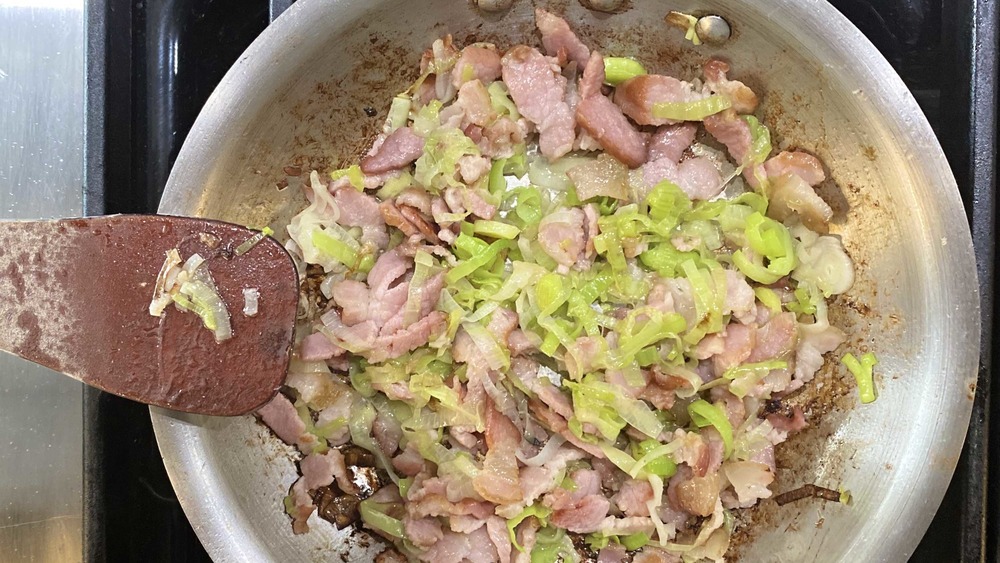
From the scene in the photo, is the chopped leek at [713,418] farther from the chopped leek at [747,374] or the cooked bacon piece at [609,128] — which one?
the cooked bacon piece at [609,128]

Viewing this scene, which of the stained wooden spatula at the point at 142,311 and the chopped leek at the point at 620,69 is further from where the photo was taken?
the chopped leek at the point at 620,69

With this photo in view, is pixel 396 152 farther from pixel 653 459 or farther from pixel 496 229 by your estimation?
pixel 653 459

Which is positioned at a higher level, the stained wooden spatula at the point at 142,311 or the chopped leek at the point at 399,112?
the chopped leek at the point at 399,112

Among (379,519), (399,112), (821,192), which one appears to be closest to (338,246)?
(399,112)

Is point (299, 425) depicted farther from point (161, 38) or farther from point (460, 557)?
point (161, 38)

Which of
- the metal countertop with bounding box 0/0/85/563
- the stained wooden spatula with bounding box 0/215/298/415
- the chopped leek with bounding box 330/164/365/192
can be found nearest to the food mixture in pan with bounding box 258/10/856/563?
the chopped leek with bounding box 330/164/365/192

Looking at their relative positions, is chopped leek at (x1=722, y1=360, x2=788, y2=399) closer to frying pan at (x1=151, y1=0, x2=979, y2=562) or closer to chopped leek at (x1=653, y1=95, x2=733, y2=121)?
frying pan at (x1=151, y1=0, x2=979, y2=562)

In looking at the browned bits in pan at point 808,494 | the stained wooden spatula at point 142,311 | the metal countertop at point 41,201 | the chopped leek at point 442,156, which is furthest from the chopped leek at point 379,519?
the browned bits in pan at point 808,494

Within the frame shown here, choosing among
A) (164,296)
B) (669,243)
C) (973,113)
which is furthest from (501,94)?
(973,113)
